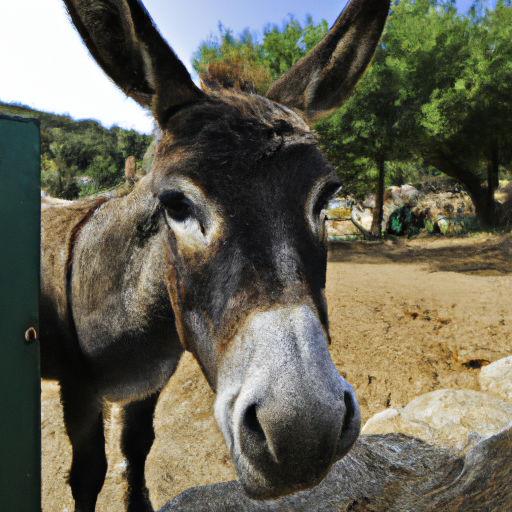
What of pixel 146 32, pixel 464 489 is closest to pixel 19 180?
pixel 146 32

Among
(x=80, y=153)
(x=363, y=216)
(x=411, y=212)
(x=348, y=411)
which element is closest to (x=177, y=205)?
(x=348, y=411)

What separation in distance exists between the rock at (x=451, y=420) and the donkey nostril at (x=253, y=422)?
200 centimetres

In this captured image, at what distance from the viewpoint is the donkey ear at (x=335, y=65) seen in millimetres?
2020

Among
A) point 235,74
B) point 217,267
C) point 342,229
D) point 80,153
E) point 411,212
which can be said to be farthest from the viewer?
point 411,212

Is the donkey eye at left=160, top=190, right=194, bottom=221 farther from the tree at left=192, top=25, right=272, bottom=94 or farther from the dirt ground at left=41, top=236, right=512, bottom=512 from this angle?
the dirt ground at left=41, top=236, right=512, bottom=512

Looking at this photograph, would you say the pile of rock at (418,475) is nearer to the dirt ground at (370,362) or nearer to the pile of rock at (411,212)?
the dirt ground at (370,362)

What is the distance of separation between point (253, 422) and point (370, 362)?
13.7 ft

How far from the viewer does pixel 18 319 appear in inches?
45.3

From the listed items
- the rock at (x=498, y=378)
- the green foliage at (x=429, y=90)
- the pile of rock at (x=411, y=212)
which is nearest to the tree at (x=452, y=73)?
the green foliage at (x=429, y=90)

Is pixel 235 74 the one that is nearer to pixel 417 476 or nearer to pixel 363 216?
pixel 417 476

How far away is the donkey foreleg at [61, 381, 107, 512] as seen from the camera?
2295 mm

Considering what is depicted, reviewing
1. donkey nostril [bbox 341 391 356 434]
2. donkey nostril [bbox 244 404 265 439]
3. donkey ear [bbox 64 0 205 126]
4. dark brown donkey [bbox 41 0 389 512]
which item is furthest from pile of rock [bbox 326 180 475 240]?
donkey nostril [bbox 244 404 265 439]

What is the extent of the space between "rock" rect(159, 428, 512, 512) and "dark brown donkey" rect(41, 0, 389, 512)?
3.24ft

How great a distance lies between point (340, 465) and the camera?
7.63 feet
